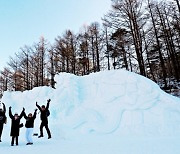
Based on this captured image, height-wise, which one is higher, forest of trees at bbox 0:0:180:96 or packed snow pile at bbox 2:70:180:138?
forest of trees at bbox 0:0:180:96

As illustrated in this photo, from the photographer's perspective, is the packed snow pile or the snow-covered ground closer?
the snow-covered ground

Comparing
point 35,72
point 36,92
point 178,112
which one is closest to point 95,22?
point 35,72

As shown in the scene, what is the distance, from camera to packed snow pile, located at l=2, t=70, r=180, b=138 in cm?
862

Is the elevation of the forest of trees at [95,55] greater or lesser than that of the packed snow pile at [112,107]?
greater

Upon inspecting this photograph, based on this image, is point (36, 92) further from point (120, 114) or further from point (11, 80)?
point (11, 80)

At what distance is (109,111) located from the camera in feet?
32.5

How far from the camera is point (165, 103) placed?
31.1 feet

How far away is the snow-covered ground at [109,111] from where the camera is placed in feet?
26.3

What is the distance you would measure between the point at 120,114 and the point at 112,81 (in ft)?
8.81

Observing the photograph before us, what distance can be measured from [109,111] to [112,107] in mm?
289

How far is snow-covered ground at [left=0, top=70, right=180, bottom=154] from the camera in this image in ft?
26.3

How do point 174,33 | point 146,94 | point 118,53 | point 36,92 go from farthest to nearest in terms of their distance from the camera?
point 174,33
point 118,53
point 36,92
point 146,94

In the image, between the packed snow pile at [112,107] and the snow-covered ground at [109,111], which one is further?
the packed snow pile at [112,107]

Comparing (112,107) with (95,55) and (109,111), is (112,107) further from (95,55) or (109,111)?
(95,55)
